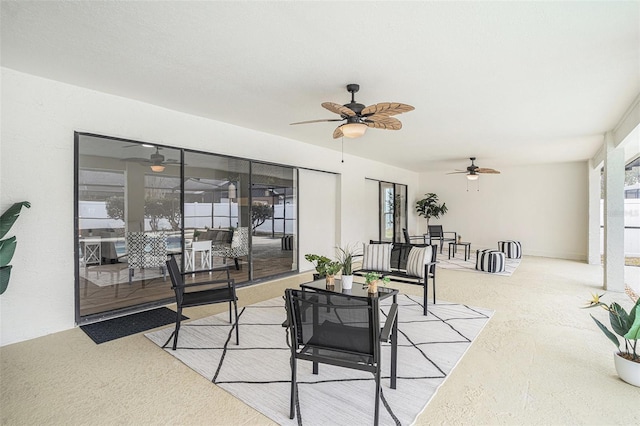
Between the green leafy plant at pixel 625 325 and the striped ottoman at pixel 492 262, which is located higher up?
the green leafy plant at pixel 625 325

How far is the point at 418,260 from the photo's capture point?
4.33 meters

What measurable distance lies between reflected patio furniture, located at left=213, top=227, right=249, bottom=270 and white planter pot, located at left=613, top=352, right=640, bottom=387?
4797mm

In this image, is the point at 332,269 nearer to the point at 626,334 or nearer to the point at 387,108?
the point at 387,108

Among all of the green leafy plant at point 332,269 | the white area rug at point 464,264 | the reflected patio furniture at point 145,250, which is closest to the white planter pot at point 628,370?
the green leafy plant at point 332,269

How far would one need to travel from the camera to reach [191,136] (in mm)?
4707

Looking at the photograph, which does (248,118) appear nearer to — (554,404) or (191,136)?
(191,136)

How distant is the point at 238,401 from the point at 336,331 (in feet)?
2.98

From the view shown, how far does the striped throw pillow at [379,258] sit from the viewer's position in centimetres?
472

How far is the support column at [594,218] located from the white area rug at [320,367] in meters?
6.07

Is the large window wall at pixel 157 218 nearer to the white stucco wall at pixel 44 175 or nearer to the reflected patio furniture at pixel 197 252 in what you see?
the reflected patio furniture at pixel 197 252

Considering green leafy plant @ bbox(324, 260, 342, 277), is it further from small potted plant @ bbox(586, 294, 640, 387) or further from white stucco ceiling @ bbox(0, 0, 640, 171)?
small potted plant @ bbox(586, 294, 640, 387)

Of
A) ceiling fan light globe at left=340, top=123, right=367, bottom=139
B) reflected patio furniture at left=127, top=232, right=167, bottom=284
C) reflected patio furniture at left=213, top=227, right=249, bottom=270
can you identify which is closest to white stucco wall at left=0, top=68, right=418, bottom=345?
reflected patio furniture at left=127, top=232, right=167, bottom=284

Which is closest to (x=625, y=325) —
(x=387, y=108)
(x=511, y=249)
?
(x=387, y=108)

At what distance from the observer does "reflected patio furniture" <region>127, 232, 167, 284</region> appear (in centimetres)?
441
